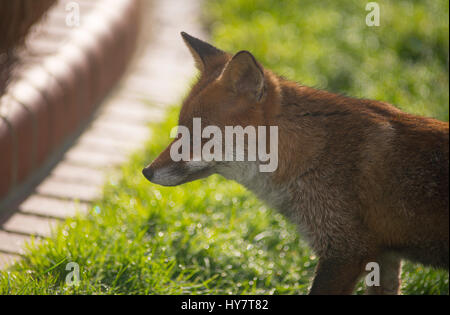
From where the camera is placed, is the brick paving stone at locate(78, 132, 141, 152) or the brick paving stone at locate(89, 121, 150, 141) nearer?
the brick paving stone at locate(78, 132, 141, 152)

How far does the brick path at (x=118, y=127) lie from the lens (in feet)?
14.5

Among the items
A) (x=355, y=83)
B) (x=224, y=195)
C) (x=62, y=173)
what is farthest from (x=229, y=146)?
(x=355, y=83)

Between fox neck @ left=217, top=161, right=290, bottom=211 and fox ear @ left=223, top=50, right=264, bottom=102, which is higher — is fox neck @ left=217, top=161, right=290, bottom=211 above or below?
below

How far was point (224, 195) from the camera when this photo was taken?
196 inches

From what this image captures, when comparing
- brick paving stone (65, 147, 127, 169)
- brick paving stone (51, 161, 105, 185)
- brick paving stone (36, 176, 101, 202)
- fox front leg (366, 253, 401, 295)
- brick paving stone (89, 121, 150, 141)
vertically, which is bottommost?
fox front leg (366, 253, 401, 295)

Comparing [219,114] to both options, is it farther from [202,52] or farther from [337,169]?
[337,169]

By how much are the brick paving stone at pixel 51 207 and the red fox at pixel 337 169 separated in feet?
5.07

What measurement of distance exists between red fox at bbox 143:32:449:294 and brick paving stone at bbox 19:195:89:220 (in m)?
1.55

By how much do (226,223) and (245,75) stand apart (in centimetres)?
177

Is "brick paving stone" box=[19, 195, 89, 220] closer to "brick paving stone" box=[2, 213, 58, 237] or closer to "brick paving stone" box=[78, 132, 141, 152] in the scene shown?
"brick paving stone" box=[2, 213, 58, 237]

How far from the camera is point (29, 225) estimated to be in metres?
4.33

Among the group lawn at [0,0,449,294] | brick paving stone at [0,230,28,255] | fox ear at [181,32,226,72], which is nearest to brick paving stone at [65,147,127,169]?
lawn at [0,0,449,294]

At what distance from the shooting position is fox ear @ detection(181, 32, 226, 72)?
Answer: 11.6 ft
